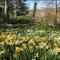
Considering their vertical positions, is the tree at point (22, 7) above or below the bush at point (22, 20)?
above

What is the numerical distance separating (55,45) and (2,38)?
119 cm

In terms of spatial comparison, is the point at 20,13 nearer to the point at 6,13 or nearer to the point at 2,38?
the point at 6,13

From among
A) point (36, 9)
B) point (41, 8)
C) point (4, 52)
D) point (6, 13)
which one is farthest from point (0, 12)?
point (4, 52)

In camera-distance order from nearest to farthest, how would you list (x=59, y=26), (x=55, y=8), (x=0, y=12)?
(x=59, y=26) < (x=55, y=8) < (x=0, y=12)

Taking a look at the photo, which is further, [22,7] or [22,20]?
[22,7]

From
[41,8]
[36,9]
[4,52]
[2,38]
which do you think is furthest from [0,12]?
[4,52]

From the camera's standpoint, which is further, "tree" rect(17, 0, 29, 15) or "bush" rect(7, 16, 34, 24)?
"tree" rect(17, 0, 29, 15)

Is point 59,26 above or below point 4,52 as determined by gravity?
below

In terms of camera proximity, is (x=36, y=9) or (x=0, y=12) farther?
(x=0, y=12)

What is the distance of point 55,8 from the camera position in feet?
65.2

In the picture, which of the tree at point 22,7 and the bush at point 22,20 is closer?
the bush at point 22,20

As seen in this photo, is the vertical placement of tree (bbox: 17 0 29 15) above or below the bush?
above

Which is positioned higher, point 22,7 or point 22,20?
point 22,7

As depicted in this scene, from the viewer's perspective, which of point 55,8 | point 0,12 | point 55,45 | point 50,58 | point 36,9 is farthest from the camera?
point 0,12
